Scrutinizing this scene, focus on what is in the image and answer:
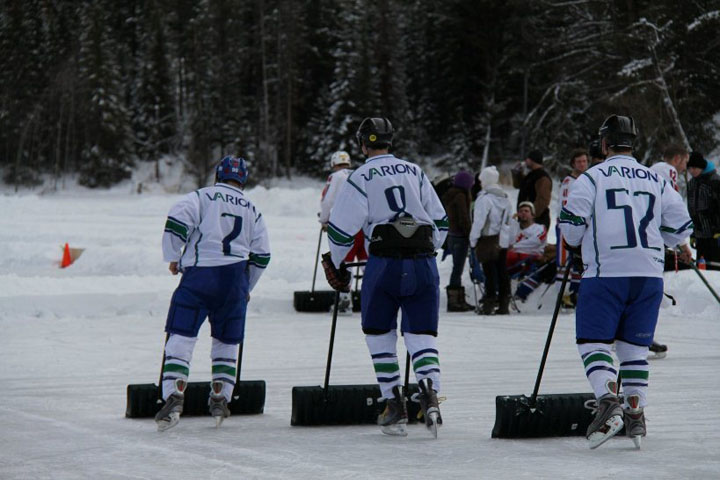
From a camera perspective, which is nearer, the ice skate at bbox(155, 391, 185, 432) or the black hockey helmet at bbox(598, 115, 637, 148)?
the black hockey helmet at bbox(598, 115, 637, 148)

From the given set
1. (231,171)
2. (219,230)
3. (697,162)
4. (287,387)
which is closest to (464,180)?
(697,162)

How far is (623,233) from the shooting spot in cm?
516

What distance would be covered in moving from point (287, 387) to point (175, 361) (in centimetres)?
186

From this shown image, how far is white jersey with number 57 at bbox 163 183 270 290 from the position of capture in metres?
6.09

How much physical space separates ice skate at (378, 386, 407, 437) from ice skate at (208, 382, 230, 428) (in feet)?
3.56

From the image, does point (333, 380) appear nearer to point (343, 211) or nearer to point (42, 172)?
point (343, 211)

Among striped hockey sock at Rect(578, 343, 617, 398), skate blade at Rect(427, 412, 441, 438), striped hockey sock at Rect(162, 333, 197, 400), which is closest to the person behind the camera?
striped hockey sock at Rect(578, 343, 617, 398)

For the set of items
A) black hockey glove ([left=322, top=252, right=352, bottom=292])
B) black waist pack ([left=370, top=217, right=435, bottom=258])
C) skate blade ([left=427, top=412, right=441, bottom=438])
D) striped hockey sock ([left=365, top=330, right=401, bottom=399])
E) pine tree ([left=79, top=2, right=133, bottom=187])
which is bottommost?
skate blade ([left=427, top=412, right=441, bottom=438])

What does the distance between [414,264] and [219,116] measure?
50.5 m

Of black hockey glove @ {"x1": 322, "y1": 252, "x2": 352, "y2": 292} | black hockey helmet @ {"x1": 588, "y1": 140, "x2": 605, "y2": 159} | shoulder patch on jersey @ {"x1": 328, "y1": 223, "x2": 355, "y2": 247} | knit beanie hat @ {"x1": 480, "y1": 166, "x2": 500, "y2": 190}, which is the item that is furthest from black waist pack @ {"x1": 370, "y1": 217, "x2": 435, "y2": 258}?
knit beanie hat @ {"x1": 480, "y1": 166, "x2": 500, "y2": 190}

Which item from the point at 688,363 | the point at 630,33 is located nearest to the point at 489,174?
the point at 688,363

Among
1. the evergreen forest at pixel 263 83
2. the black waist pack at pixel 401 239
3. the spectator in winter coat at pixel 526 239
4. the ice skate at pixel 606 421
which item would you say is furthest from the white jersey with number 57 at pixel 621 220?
the evergreen forest at pixel 263 83

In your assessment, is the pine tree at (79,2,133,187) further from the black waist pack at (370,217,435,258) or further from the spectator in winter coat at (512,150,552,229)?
the black waist pack at (370,217,435,258)

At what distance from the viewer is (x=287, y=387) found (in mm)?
7699
